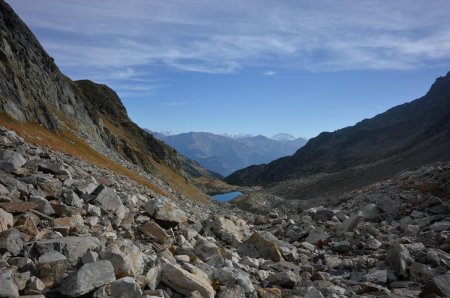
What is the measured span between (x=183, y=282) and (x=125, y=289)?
167 cm

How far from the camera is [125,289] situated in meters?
8.19

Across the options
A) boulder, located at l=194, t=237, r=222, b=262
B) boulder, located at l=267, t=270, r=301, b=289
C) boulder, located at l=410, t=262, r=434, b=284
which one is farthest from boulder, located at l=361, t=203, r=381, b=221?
boulder, located at l=267, t=270, r=301, b=289

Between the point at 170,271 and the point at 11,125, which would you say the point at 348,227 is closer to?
the point at 170,271

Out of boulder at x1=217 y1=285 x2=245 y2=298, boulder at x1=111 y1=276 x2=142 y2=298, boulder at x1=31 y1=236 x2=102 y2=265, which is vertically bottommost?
boulder at x1=217 y1=285 x2=245 y2=298

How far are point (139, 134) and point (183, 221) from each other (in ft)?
342

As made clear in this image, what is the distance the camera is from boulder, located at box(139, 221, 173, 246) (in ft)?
45.4

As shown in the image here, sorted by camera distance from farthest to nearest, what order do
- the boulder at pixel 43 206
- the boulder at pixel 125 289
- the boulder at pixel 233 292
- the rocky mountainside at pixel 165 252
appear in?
the boulder at pixel 43 206
the boulder at pixel 233 292
the rocky mountainside at pixel 165 252
the boulder at pixel 125 289

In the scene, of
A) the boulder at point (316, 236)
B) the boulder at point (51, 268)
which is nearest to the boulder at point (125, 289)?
the boulder at point (51, 268)

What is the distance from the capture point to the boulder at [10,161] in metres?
14.8

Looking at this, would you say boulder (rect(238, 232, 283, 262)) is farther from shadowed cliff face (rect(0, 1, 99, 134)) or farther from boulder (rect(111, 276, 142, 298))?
shadowed cliff face (rect(0, 1, 99, 134))

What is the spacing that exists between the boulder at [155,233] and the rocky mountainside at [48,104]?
31.6m

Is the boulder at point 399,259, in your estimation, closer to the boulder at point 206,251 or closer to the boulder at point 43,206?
the boulder at point 206,251

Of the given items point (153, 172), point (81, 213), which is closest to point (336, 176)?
point (153, 172)

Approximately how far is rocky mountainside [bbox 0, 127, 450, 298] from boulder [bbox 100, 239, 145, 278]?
0.08 ft
